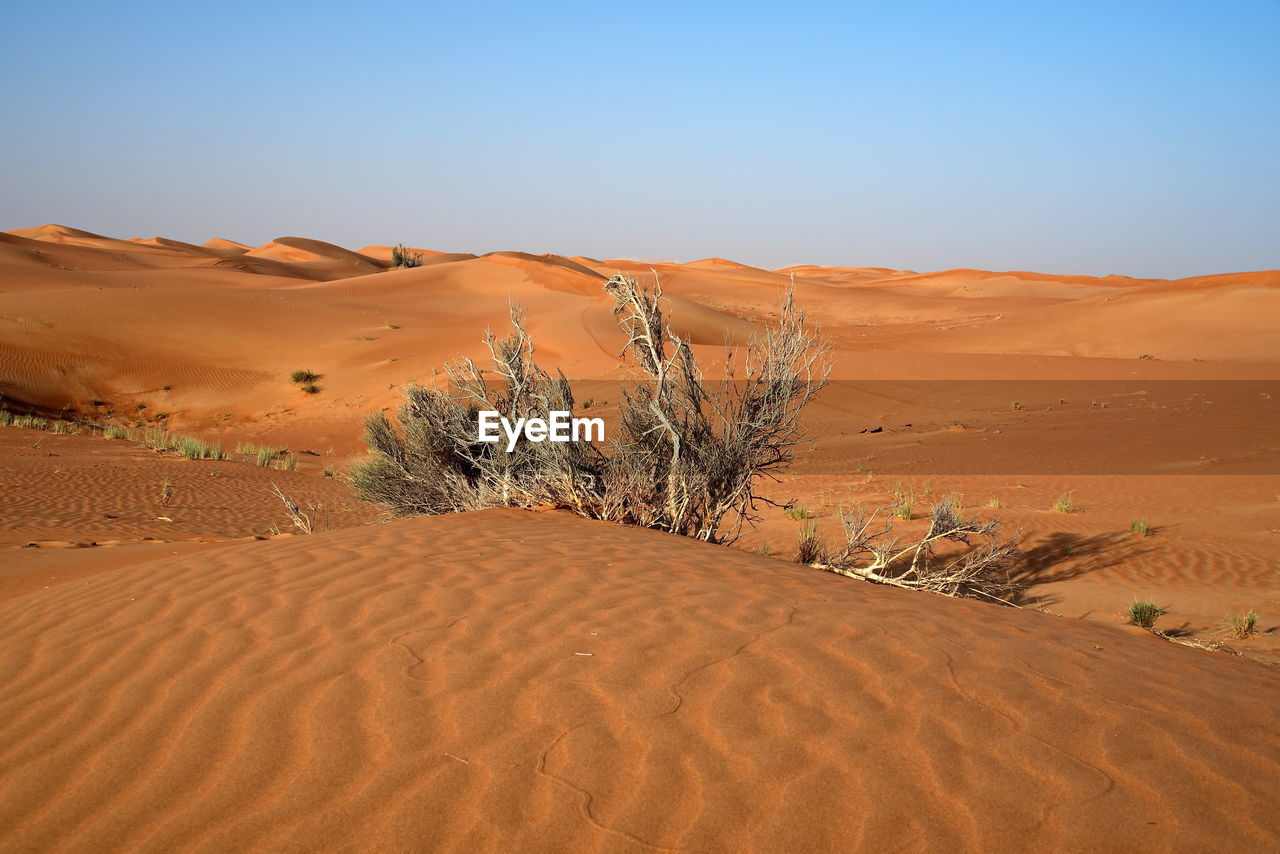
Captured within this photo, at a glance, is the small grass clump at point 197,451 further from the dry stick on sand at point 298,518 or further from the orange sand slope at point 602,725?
the orange sand slope at point 602,725

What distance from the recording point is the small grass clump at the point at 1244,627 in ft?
21.3

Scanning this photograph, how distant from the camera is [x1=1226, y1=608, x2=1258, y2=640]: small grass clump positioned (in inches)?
255

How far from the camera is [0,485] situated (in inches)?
452

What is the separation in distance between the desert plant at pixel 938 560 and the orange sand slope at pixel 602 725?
7.30ft

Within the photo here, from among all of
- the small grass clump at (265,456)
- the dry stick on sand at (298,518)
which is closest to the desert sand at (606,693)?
the dry stick on sand at (298,518)

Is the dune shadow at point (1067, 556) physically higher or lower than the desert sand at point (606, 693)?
lower

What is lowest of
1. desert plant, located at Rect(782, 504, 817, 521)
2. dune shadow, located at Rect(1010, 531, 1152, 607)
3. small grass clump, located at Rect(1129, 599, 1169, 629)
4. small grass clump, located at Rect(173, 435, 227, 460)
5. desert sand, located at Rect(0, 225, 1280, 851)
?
small grass clump, located at Rect(173, 435, 227, 460)

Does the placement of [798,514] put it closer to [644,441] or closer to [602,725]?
[644,441]

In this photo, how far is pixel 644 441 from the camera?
25.9 feet

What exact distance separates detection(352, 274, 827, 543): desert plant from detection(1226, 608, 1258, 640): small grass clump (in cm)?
368

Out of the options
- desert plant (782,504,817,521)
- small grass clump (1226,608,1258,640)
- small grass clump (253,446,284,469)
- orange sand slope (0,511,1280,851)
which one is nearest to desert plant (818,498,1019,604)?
desert plant (782,504,817,521)

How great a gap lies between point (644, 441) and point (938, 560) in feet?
11.4

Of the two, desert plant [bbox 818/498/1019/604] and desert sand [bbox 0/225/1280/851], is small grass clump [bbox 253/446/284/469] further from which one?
desert plant [bbox 818/498/1019/604]

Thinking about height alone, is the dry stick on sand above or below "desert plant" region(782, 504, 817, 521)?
above
